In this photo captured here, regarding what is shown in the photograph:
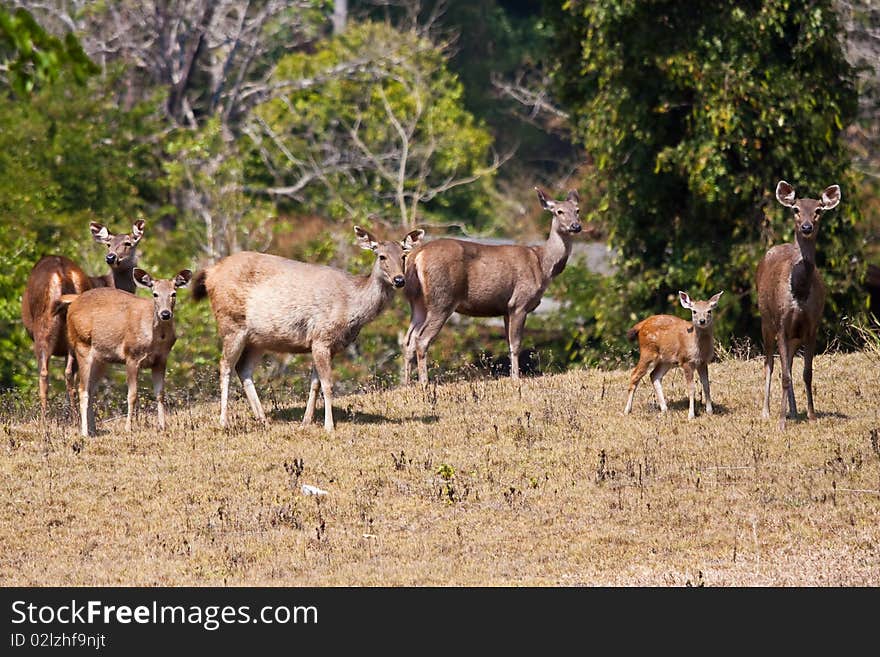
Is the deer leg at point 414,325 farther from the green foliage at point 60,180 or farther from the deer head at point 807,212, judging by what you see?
the green foliage at point 60,180

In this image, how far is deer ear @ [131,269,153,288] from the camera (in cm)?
1645

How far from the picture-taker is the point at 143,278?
16641 mm

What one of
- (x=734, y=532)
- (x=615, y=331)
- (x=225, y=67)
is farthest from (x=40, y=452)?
(x=225, y=67)

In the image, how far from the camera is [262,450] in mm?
15453

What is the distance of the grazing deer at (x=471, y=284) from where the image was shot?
19.2 meters

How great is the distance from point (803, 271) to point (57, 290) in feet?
27.6

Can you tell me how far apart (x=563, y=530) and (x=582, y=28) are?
49.4 ft

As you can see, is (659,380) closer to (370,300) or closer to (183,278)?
(370,300)

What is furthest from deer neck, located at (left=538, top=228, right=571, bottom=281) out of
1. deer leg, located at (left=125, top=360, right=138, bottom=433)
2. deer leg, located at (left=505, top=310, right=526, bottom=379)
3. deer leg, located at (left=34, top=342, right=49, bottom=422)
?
deer leg, located at (left=34, top=342, right=49, bottom=422)

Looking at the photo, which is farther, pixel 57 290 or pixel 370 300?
pixel 57 290

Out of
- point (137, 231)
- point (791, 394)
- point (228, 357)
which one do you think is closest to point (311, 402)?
point (228, 357)

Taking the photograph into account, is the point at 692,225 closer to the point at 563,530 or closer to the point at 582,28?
the point at 582,28

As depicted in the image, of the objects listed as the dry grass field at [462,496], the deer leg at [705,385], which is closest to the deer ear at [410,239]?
the dry grass field at [462,496]

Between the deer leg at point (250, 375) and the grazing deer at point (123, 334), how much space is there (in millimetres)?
836
